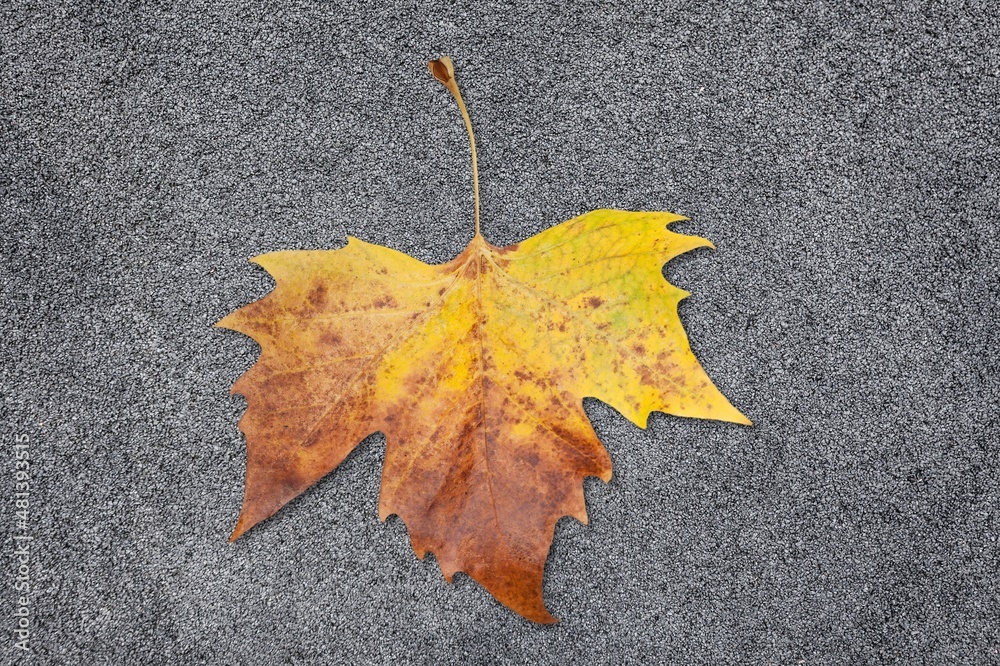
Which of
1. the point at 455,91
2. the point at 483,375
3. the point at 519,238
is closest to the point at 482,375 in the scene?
the point at 483,375

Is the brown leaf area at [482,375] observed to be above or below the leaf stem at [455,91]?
below

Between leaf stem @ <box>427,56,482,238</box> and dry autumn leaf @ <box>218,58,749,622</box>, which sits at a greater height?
leaf stem @ <box>427,56,482,238</box>

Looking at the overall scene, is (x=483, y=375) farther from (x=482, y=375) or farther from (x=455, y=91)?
(x=455, y=91)

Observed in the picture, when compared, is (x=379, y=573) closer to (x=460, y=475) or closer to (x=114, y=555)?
(x=460, y=475)
